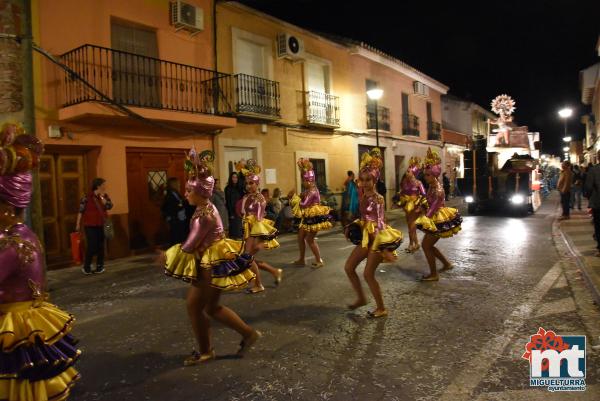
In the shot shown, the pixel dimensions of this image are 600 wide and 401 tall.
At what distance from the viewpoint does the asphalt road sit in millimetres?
3631

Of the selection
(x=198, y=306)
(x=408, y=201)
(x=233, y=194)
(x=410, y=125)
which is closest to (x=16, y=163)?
(x=198, y=306)

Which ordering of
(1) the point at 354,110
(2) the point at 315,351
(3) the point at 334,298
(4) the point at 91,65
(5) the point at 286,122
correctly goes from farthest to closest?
(1) the point at 354,110
(5) the point at 286,122
(4) the point at 91,65
(3) the point at 334,298
(2) the point at 315,351

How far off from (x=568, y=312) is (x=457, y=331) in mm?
1600

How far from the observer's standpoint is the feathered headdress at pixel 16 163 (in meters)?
2.47

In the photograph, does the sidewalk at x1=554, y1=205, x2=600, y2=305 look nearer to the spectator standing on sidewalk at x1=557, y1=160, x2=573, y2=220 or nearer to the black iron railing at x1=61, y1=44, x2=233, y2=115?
the spectator standing on sidewalk at x1=557, y1=160, x2=573, y2=220

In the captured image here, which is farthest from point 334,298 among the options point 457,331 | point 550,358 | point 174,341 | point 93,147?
point 93,147

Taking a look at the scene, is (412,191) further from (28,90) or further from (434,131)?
(434,131)

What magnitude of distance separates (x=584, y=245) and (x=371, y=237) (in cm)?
662

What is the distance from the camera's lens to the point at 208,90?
43.3ft

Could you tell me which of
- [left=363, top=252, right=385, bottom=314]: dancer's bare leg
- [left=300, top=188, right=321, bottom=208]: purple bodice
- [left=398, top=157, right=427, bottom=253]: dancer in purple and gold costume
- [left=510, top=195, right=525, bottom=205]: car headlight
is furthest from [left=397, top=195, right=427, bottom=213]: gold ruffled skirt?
[left=510, top=195, right=525, bottom=205]: car headlight

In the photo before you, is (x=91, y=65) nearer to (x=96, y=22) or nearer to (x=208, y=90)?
(x=96, y=22)

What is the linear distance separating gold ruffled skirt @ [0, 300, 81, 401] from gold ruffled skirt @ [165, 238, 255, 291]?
1.37m

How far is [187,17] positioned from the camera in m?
12.3

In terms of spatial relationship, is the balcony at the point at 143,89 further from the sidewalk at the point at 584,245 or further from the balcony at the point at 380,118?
the balcony at the point at 380,118
